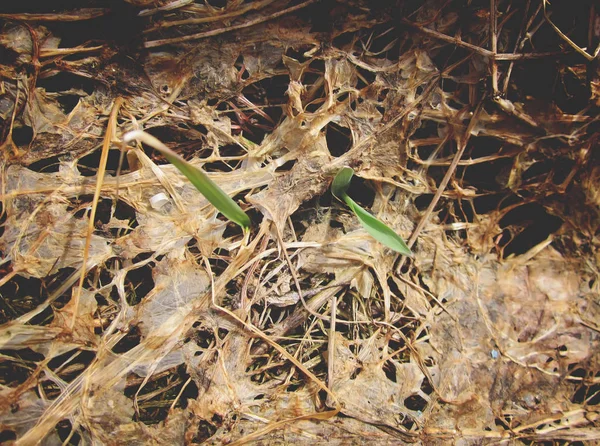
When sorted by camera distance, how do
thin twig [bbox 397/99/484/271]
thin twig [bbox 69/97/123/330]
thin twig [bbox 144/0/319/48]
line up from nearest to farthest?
thin twig [bbox 69/97/123/330], thin twig [bbox 144/0/319/48], thin twig [bbox 397/99/484/271]

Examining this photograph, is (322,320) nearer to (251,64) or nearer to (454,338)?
(454,338)

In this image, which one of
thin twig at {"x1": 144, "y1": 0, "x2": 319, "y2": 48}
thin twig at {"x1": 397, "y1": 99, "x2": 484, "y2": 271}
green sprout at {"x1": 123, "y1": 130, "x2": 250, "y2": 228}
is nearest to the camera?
green sprout at {"x1": 123, "y1": 130, "x2": 250, "y2": 228}

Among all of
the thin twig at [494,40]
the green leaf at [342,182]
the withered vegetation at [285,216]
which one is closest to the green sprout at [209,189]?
the withered vegetation at [285,216]

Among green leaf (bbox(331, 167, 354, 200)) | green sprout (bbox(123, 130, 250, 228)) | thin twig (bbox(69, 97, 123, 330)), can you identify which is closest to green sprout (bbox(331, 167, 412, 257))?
green leaf (bbox(331, 167, 354, 200))

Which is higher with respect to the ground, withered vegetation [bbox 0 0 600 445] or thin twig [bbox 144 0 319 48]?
thin twig [bbox 144 0 319 48]

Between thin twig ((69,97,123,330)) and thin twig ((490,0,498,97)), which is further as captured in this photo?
thin twig ((490,0,498,97))

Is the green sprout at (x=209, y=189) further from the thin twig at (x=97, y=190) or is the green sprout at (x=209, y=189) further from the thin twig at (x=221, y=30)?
the thin twig at (x=221, y=30)

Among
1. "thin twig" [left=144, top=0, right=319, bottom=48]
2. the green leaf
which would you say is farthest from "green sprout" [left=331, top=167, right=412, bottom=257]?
"thin twig" [left=144, top=0, right=319, bottom=48]

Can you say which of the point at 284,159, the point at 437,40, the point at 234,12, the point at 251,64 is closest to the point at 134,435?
the point at 284,159

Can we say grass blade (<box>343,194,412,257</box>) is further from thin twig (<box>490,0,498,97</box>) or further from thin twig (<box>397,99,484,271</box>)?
thin twig (<box>490,0,498,97</box>)
